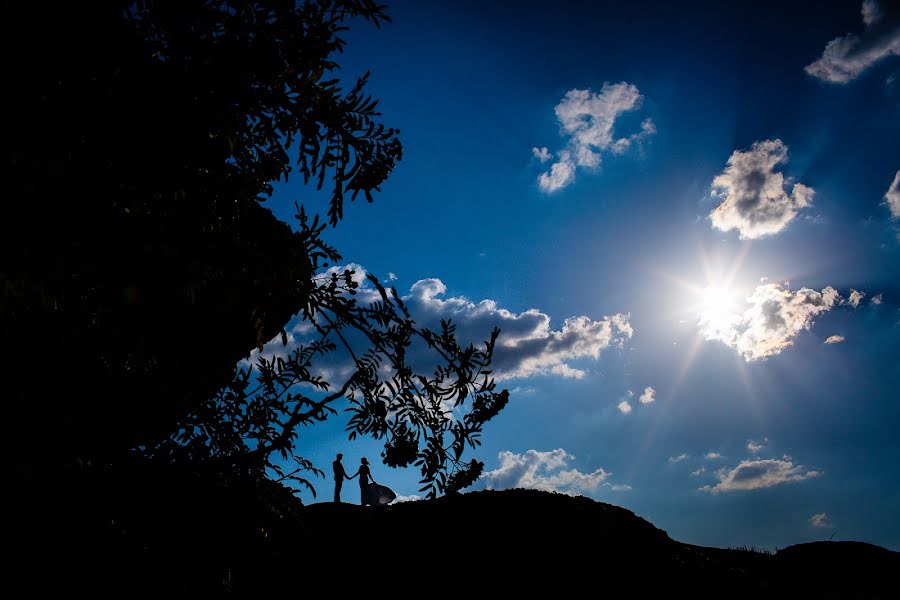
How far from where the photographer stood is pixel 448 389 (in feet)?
14.4

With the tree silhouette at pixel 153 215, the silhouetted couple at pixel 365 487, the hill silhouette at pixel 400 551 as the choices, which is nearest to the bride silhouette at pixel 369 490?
the silhouetted couple at pixel 365 487

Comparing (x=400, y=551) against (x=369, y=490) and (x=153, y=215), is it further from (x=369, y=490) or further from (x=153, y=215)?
(x=369, y=490)

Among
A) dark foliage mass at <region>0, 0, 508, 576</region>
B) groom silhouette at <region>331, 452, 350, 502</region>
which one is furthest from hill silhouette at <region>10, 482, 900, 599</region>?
groom silhouette at <region>331, 452, 350, 502</region>

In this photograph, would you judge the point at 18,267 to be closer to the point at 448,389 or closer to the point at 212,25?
the point at 212,25

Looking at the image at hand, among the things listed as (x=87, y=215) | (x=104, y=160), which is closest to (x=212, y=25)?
(x=104, y=160)

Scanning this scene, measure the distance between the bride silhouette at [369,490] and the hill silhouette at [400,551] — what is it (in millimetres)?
13948

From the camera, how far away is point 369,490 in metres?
23.2

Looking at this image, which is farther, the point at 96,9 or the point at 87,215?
the point at 96,9

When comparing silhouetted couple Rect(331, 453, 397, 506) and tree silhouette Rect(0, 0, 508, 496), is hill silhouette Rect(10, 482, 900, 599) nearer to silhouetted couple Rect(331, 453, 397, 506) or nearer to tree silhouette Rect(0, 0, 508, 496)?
tree silhouette Rect(0, 0, 508, 496)

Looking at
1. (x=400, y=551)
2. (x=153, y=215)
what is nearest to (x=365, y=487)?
(x=400, y=551)

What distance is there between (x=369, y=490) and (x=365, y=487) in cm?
97

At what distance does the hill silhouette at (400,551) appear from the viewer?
2.92 metres

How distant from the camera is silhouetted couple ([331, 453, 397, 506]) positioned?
68.6 ft

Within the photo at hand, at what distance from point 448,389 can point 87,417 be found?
314 cm
